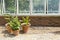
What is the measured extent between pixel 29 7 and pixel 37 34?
1.74 meters

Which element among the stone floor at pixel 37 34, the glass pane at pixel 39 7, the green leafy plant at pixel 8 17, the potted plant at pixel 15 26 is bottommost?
the stone floor at pixel 37 34

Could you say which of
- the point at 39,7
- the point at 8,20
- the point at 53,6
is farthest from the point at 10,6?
the point at 53,6

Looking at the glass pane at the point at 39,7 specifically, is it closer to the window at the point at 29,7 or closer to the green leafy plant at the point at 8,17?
the window at the point at 29,7

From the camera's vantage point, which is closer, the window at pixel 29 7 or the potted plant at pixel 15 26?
the potted plant at pixel 15 26

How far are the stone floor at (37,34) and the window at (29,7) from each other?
Answer: 2.76 feet

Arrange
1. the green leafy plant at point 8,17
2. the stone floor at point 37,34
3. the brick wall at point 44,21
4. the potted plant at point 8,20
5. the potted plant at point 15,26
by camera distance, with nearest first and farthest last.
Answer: the stone floor at point 37,34, the potted plant at point 15,26, the potted plant at point 8,20, the green leafy plant at point 8,17, the brick wall at point 44,21

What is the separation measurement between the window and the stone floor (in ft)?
2.76

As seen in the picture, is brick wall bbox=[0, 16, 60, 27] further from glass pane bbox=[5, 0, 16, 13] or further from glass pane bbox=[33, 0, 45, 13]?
glass pane bbox=[5, 0, 16, 13]

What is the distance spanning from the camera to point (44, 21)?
897 cm

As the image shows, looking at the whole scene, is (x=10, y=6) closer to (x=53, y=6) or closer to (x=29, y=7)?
(x=29, y=7)

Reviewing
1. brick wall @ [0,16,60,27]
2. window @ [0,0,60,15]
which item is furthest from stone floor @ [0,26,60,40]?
window @ [0,0,60,15]

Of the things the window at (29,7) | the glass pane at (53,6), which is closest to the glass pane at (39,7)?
the window at (29,7)

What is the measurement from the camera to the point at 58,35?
7.61 m

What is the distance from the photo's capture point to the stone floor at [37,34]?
7258 mm
